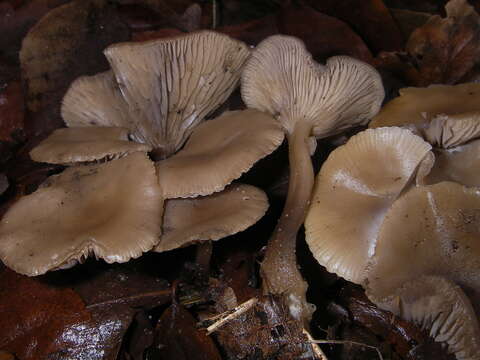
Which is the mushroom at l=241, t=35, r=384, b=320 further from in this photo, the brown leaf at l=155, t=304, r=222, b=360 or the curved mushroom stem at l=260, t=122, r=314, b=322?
the brown leaf at l=155, t=304, r=222, b=360

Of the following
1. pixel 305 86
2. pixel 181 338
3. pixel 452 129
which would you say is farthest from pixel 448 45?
pixel 181 338

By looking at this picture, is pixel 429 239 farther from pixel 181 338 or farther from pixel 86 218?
pixel 86 218

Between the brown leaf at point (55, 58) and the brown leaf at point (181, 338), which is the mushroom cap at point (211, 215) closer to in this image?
the brown leaf at point (181, 338)

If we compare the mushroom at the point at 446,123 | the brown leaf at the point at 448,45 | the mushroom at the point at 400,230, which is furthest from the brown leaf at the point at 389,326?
the brown leaf at the point at 448,45

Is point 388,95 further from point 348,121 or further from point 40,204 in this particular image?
point 40,204

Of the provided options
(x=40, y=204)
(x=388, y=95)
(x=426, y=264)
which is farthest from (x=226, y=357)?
(x=388, y=95)
